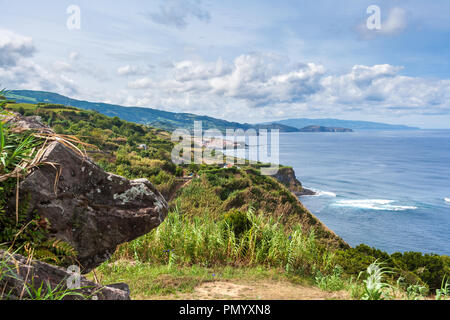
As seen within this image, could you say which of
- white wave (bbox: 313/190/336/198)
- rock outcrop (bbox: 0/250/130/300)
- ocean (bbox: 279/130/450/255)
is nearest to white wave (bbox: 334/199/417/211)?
ocean (bbox: 279/130/450/255)

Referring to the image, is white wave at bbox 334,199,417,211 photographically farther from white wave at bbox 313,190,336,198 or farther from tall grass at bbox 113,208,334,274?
tall grass at bbox 113,208,334,274

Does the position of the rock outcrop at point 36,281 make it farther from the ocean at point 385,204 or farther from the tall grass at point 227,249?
the ocean at point 385,204

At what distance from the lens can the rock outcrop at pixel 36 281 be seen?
2070 millimetres

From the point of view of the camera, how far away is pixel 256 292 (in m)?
4.70

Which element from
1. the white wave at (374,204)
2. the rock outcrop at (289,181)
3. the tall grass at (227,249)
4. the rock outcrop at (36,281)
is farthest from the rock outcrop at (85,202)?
the rock outcrop at (289,181)

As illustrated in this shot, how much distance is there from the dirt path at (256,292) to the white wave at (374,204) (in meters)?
50.1

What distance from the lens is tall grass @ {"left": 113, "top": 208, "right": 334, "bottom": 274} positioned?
6.59m

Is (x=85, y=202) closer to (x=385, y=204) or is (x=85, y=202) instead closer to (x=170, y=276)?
(x=170, y=276)

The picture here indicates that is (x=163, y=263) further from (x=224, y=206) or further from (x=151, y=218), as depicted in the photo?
(x=224, y=206)

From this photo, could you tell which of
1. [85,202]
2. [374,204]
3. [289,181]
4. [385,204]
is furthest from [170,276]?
[289,181]
